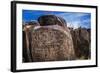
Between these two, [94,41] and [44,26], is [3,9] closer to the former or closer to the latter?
[44,26]

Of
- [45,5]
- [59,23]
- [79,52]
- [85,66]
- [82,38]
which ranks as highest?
[45,5]

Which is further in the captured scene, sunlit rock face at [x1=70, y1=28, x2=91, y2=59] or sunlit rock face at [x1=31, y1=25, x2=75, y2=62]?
sunlit rock face at [x1=70, y1=28, x2=91, y2=59]

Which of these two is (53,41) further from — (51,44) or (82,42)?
(82,42)

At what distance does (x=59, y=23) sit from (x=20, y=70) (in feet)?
1.63

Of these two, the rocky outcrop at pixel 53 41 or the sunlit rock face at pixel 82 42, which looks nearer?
the rocky outcrop at pixel 53 41

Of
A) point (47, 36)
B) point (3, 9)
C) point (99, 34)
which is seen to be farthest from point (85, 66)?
A: point (3, 9)

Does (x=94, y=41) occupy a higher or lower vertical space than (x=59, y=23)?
lower

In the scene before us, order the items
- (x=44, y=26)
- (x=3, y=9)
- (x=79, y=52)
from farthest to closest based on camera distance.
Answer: (x=79, y=52) → (x=44, y=26) → (x=3, y=9)

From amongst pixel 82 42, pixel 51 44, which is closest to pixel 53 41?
pixel 51 44

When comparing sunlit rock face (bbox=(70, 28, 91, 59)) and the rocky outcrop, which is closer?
the rocky outcrop

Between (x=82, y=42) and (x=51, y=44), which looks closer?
(x=51, y=44)

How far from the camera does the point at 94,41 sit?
6.31ft

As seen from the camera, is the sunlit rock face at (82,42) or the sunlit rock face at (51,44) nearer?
the sunlit rock face at (51,44)

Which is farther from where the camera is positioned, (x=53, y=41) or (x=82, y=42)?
(x=82, y=42)
